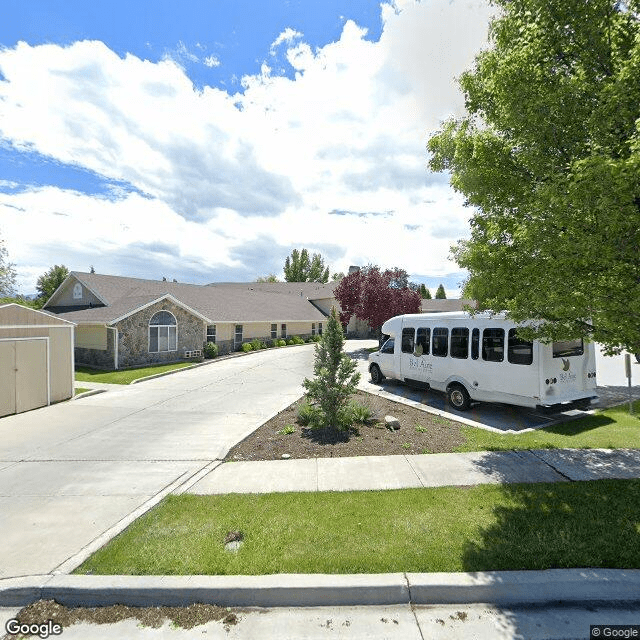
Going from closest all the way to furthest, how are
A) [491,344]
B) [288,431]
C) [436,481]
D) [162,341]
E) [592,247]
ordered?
[592,247] < [436,481] < [288,431] < [491,344] < [162,341]

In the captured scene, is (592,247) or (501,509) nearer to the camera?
(592,247)

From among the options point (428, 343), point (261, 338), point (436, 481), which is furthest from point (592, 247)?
point (261, 338)

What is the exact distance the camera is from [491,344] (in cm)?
1052

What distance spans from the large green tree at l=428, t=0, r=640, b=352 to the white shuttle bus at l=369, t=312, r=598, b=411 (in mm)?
3682

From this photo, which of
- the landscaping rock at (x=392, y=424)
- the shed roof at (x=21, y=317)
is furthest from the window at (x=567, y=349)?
the shed roof at (x=21, y=317)

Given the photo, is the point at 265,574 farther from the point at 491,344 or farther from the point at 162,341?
→ the point at 162,341

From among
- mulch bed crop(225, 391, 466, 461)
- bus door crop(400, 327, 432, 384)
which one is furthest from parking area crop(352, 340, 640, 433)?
mulch bed crop(225, 391, 466, 461)

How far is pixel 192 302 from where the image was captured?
3009 cm

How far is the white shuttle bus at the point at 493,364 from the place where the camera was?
31.0 ft

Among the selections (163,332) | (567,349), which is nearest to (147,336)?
(163,332)

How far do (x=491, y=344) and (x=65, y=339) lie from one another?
14661 mm

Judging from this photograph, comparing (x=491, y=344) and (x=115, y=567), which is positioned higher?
(x=491, y=344)

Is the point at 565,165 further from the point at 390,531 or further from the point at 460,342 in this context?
the point at 460,342

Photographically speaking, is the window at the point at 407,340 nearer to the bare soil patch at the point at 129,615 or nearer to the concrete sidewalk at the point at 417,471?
the concrete sidewalk at the point at 417,471
